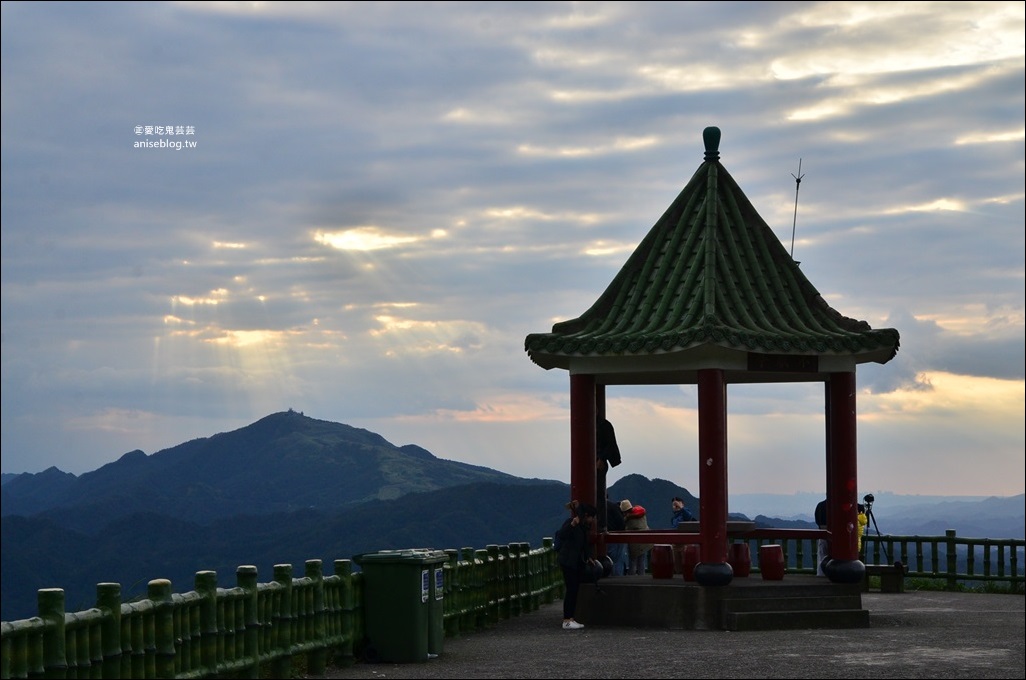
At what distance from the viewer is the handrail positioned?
34.7 ft

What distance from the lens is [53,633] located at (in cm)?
1052

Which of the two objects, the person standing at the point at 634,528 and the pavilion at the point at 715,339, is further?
the person standing at the point at 634,528

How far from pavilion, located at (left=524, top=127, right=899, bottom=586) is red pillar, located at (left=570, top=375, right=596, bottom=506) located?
0.02 metres

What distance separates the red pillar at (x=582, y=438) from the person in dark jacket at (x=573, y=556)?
966 millimetres

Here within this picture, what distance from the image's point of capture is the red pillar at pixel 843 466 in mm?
20094

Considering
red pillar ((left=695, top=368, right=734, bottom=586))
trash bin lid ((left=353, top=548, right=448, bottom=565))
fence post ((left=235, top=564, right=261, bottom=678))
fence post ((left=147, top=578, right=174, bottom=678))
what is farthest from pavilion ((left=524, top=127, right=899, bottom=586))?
fence post ((left=147, top=578, right=174, bottom=678))

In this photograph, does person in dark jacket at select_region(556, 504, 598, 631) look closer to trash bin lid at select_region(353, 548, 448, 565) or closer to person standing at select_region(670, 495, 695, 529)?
trash bin lid at select_region(353, 548, 448, 565)

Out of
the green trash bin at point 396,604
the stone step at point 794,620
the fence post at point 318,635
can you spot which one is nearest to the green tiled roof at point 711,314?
the stone step at point 794,620

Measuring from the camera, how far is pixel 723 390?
19.4 meters

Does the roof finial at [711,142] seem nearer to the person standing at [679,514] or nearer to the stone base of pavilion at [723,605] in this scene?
the stone base of pavilion at [723,605]

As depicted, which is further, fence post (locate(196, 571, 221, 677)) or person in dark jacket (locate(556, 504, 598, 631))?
person in dark jacket (locate(556, 504, 598, 631))

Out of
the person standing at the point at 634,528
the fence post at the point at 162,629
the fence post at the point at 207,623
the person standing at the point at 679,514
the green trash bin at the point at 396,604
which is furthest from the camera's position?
the person standing at the point at 679,514

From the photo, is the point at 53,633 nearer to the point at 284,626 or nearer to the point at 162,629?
the point at 162,629

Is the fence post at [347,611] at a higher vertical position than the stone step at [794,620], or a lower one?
higher
